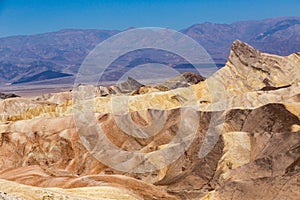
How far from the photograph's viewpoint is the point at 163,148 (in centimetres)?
6172

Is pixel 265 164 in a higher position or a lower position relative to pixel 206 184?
higher

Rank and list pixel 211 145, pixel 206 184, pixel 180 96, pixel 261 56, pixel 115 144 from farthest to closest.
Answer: pixel 261 56 → pixel 180 96 → pixel 115 144 → pixel 211 145 → pixel 206 184

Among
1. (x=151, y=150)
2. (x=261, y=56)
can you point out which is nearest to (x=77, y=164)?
(x=151, y=150)

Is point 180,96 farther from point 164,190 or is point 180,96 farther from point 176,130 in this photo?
point 164,190

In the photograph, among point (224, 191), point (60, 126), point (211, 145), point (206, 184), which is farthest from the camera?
point (60, 126)

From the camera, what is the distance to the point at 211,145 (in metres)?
58.4

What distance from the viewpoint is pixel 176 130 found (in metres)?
68.3

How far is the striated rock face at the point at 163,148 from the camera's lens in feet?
139

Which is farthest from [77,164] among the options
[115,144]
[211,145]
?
[211,145]

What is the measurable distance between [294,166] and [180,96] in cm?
4986

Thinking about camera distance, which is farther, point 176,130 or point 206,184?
point 176,130

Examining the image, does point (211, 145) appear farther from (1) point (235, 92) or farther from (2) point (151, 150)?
(1) point (235, 92)

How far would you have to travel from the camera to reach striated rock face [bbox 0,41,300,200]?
42278 mm

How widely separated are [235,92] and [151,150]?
38.5 m
